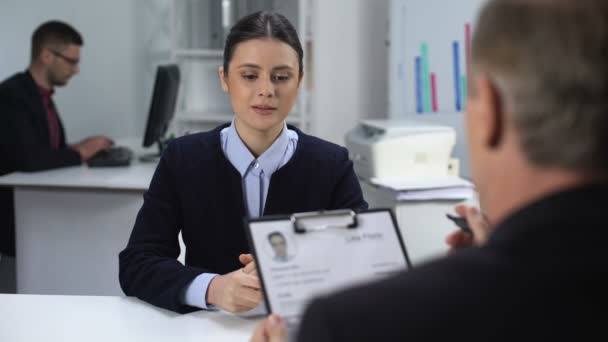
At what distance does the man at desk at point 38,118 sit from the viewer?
3.13 meters

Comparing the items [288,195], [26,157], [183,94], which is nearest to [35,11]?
[183,94]

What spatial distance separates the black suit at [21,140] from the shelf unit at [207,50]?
0.80 metres

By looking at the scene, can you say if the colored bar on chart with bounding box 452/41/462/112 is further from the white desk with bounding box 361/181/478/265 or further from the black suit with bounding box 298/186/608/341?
the black suit with bounding box 298/186/608/341

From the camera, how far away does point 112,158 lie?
331 cm

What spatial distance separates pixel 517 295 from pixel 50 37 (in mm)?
3433

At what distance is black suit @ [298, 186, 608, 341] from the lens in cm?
51

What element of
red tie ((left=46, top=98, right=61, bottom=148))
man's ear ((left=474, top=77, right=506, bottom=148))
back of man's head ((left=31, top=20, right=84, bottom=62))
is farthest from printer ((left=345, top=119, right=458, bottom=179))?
man's ear ((left=474, top=77, right=506, bottom=148))

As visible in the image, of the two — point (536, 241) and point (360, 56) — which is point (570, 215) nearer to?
point (536, 241)

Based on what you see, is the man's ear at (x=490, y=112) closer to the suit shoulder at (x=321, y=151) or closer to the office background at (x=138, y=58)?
the suit shoulder at (x=321, y=151)

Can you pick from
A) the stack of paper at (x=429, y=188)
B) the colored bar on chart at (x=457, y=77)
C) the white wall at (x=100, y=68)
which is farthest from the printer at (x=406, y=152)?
the white wall at (x=100, y=68)

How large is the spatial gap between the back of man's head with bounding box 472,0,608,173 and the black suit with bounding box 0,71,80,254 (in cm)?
289

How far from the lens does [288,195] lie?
1.59 meters

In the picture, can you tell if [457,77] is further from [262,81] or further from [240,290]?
[240,290]

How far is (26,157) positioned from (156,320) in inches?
79.0
